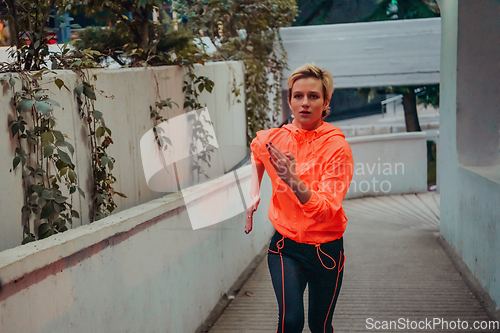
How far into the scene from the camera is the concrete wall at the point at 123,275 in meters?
1.93

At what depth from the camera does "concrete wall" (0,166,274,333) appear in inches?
75.9

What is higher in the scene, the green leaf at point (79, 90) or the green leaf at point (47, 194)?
the green leaf at point (79, 90)

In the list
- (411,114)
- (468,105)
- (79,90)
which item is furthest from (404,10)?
(79,90)

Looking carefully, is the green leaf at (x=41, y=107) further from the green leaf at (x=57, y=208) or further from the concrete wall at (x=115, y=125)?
the green leaf at (x=57, y=208)

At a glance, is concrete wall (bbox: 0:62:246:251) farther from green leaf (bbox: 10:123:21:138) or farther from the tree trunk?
the tree trunk

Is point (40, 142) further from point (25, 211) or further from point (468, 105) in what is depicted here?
point (468, 105)

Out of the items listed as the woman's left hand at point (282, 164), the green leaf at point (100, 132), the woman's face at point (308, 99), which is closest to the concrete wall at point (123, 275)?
the green leaf at point (100, 132)

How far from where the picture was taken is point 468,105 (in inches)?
210


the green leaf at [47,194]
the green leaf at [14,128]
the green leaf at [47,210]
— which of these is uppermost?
the green leaf at [14,128]

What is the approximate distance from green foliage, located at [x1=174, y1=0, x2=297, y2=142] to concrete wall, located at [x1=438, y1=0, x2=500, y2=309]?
8.70 feet

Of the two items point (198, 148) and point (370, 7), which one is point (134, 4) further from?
point (370, 7)

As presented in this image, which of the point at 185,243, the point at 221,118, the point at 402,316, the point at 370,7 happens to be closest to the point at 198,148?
the point at 221,118

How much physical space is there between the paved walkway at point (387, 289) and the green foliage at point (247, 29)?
91.6 inches

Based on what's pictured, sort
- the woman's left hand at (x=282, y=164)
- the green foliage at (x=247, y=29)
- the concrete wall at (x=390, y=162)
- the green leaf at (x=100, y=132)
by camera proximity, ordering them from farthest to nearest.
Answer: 1. the concrete wall at (x=390, y=162)
2. the green foliage at (x=247, y=29)
3. the green leaf at (x=100, y=132)
4. the woman's left hand at (x=282, y=164)
